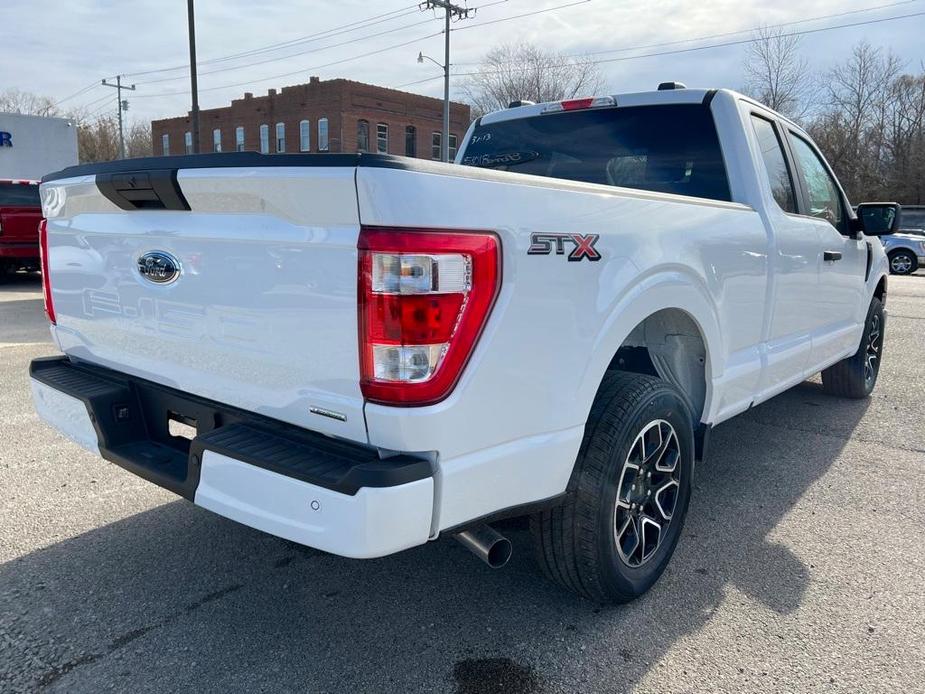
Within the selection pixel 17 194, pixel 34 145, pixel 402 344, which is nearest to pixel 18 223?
pixel 17 194

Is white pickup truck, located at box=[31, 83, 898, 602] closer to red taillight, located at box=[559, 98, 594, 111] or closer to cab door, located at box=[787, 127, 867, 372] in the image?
cab door, located at box=[787, 127, 867, 372]

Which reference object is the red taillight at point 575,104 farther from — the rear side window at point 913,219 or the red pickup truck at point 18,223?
the rear side window at point 913,219

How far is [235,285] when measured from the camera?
221 centimetres

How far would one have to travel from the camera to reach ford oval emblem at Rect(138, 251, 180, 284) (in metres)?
2.40

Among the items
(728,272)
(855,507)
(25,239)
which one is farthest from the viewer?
(25,239)

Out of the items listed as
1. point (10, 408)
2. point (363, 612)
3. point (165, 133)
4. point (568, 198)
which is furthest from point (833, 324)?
point (165, 133)

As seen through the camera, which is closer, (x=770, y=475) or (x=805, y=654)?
(x=805, y=654)

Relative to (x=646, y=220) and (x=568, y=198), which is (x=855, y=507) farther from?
(x=568, y=198)

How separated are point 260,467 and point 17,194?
46.2ft

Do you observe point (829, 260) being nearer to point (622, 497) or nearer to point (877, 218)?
point (877, 218)

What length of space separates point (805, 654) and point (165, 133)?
6322 cm

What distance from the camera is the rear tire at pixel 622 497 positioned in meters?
2.50

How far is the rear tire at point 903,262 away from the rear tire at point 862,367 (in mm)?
18298

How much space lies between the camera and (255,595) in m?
2.85
